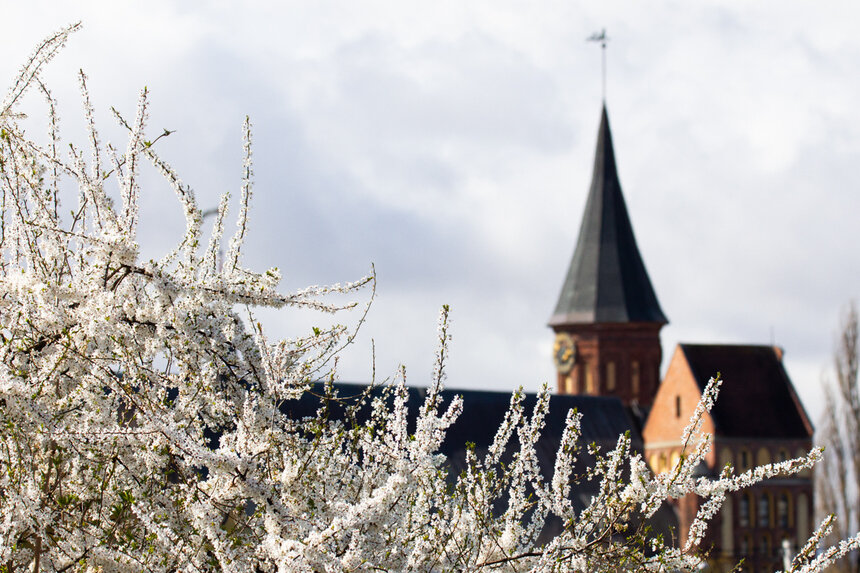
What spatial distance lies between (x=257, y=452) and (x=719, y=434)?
44020 mm

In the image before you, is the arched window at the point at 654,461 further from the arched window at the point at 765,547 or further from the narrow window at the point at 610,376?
the narrow window at the point at 610,376

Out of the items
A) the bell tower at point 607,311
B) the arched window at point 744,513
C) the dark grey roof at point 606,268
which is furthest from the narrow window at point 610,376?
the arched window at point 744,513

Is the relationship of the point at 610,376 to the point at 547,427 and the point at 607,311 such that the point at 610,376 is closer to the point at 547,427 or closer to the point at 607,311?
the point at 607,311

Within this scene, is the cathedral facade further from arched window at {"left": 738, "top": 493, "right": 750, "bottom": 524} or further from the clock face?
the clock face

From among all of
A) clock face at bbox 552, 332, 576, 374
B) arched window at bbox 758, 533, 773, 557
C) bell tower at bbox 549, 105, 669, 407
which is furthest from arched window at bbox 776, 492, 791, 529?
clock face at bbox 552, 332, 576, 374

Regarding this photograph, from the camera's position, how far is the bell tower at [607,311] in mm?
60531

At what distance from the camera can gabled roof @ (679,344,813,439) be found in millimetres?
48562

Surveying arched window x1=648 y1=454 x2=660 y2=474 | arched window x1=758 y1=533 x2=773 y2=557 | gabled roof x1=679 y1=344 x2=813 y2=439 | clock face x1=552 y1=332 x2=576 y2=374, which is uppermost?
clock face x1=552 y1=332 x2=576 y2=374

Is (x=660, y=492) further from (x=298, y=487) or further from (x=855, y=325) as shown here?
(x=855, y=325)

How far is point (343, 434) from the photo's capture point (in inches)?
233

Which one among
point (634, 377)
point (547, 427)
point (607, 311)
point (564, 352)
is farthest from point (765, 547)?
point (564, 352)

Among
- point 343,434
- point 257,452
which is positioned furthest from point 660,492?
point 257,452

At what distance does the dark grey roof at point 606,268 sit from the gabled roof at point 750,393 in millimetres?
10625

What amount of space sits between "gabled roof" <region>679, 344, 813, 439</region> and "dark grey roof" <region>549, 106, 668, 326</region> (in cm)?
1062
